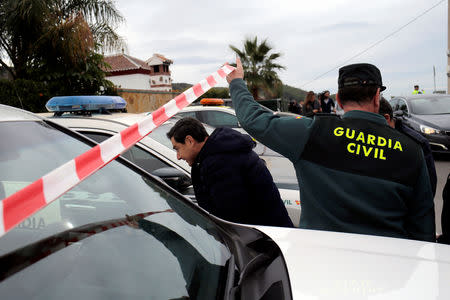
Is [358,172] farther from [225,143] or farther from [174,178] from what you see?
[174,178]

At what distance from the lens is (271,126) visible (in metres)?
1.78

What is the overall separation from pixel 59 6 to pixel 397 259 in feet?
40.4

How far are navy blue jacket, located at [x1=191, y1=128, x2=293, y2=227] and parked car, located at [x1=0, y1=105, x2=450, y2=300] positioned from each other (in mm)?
720

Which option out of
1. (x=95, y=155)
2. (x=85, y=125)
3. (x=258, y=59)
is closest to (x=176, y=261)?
(x=95, y=155)

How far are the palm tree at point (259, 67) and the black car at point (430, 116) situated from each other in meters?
15.5

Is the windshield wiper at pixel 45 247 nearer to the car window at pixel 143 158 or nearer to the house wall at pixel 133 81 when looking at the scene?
the car window at pixel 143 158

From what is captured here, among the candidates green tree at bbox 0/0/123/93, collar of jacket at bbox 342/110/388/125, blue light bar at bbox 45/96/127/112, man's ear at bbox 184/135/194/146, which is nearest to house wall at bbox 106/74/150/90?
green tree at bbox 0/0/123/93

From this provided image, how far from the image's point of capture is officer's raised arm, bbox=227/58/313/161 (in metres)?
1.72

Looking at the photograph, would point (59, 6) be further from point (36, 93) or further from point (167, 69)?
point (167, 69)

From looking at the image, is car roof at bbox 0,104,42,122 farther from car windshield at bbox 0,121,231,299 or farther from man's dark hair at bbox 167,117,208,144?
man's dark hair at bbox 167,117,208,144

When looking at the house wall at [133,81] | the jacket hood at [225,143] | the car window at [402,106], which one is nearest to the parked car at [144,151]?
the jacket hood at [225,143]

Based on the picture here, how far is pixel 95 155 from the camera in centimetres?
91

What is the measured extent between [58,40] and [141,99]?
6.84 meters

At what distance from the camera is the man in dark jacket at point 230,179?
2357 mm
